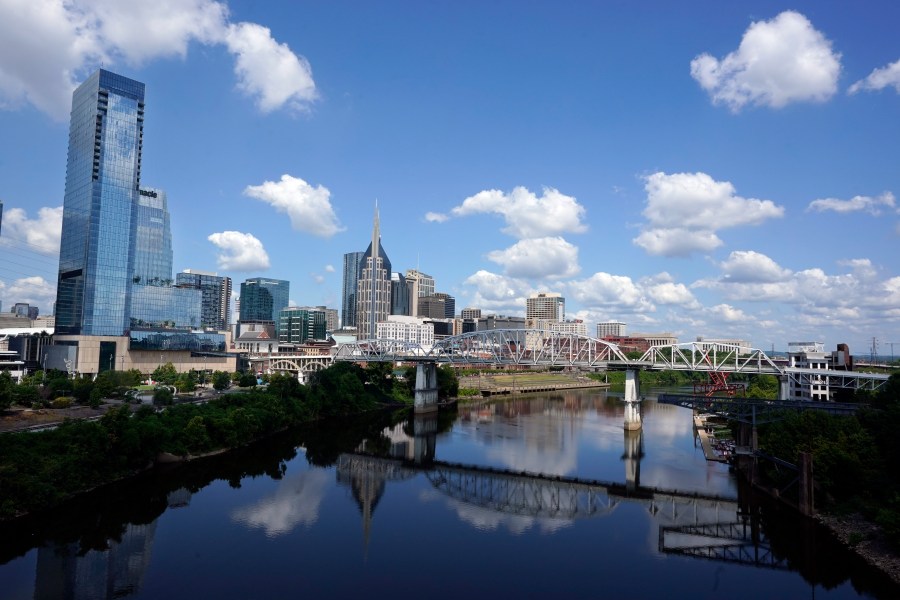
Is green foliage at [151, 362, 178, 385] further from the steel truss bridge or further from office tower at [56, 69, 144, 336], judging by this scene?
the steel truss bridge

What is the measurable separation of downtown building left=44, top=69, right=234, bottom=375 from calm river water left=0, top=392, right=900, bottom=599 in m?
55.6

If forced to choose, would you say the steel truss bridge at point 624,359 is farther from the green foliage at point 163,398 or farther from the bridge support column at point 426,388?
the green foliage at point 163,398

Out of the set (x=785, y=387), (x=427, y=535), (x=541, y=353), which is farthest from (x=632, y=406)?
(x=427, y=535)

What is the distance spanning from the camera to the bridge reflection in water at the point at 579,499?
30.8 meters

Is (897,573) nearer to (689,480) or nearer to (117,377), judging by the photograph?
(689,480)

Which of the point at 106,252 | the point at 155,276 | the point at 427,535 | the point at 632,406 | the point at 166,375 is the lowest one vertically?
the point at 427,535

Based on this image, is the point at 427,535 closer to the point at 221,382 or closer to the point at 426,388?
the point at 426,388

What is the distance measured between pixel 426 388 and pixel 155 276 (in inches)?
2107

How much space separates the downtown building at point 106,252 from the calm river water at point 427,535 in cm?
5556

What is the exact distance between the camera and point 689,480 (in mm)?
43375

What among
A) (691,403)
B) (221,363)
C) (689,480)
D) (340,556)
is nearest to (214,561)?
(340,556)

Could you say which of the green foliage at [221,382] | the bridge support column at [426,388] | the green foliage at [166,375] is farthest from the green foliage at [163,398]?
the bridge support column at [426,388]

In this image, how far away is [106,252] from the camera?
9356 cm

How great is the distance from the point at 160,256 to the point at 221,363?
2218cm
